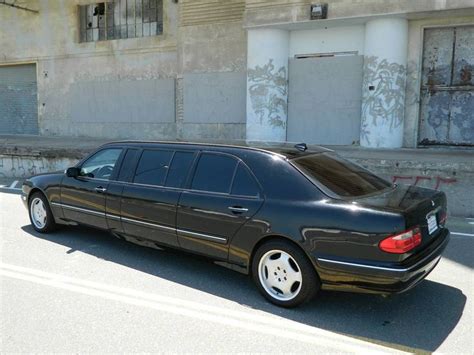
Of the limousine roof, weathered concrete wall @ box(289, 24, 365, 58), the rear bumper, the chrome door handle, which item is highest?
weathered concrete wall @ box(289, 24, 365, 58)

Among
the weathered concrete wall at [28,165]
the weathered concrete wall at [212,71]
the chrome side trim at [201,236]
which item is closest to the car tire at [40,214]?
the chrome side trim at [201,236]

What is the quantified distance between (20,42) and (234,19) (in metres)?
11.2

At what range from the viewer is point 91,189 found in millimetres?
5637

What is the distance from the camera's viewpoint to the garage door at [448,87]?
39.6ft

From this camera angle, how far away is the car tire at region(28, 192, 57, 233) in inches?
249

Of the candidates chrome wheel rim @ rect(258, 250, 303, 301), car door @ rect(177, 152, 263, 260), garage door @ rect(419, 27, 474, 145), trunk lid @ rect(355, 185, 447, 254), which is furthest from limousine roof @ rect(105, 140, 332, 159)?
garage door @ rect(419, 27, 474, 145)

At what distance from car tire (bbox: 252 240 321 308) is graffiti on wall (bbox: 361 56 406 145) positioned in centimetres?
921

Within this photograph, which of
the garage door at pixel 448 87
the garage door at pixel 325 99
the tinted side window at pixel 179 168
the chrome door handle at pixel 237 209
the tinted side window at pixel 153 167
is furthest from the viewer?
the garage door at pixel 325 99

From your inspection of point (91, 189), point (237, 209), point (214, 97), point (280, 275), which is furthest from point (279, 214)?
point (214, 97)

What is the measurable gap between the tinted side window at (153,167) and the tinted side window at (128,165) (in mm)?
99

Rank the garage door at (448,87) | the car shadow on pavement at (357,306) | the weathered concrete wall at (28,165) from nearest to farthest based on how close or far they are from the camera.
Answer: the car shadow on pavement at (357,306), the garage door at (448,87), the weathered concrete wall at (28,165)

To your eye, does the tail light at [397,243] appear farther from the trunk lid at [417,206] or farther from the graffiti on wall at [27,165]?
the graffiti on wall at [27,165]

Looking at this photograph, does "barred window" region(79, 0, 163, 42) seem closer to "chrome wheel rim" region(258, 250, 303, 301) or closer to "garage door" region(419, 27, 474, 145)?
"garage door" region(419, 27, 474, 145)

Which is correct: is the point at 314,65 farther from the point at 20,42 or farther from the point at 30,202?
the point at 20,42
